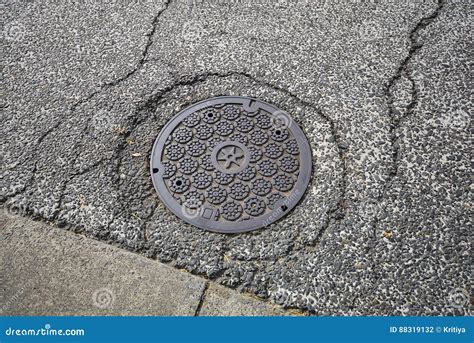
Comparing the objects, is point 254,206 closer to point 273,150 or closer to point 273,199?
point 273,199

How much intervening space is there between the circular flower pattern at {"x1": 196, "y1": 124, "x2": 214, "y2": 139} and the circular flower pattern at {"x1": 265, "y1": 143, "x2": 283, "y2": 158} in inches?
13.9

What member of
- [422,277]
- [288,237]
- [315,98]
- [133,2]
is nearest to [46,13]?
[133,2]

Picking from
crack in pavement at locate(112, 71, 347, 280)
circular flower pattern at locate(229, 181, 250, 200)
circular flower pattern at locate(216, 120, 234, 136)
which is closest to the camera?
crack in pavement at locate(112, 71, 347, 280)

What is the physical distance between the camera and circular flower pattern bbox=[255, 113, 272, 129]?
2.69 metres

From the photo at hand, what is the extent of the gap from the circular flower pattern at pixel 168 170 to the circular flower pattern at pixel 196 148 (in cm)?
13

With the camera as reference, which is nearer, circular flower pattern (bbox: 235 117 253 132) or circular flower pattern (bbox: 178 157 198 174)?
circular flower pattern (bbox: 178 157 198 174)

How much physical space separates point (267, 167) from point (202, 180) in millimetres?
377

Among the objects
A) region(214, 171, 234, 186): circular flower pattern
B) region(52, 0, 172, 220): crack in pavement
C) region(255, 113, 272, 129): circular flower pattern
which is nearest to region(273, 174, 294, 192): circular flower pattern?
region(214, 171, 234, 186): circular flower pattern

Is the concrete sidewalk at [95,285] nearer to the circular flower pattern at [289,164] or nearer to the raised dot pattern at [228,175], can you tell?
the raised dot pattern at [228,175]

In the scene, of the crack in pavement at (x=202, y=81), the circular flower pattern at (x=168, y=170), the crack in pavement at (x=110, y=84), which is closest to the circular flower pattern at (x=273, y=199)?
the crack in pavement at (x=202, y=81)

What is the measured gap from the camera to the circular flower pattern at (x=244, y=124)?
8.80 ft

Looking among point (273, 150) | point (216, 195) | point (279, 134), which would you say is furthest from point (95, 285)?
point (279, 134)

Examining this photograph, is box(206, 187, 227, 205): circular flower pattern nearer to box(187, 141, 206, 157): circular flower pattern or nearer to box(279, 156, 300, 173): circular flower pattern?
box(187, 141, 206, 157): circular flower pattern

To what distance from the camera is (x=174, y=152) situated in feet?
8.55
